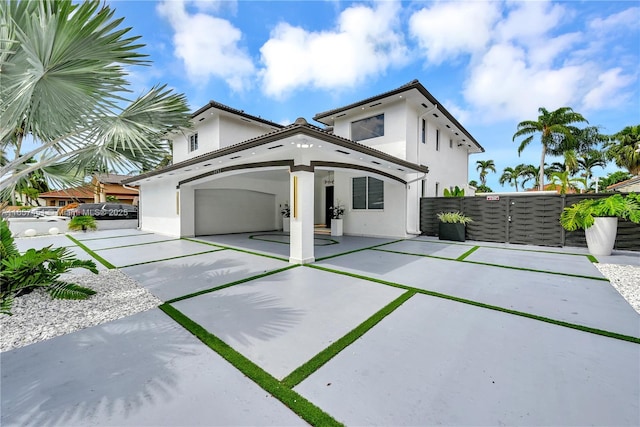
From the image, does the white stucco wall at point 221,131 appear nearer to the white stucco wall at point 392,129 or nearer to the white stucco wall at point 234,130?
the white stucco wall at point 234,130

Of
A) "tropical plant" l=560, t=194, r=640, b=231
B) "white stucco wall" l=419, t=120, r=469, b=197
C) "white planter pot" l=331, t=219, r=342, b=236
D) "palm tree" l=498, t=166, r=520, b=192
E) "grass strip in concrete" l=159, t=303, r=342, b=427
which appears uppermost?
"palm tree" l=498, t=166, r=520, b=192

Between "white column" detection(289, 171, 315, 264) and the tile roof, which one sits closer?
"white column" detection(289, 171, 315, 264)

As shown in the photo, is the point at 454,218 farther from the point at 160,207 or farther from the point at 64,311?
the point at 160,207

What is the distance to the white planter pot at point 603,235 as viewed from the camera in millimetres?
7078

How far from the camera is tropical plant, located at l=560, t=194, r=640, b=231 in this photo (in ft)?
22.5

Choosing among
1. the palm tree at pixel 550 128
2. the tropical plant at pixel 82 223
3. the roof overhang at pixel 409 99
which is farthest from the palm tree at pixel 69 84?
the palm tree at pixel 550 128

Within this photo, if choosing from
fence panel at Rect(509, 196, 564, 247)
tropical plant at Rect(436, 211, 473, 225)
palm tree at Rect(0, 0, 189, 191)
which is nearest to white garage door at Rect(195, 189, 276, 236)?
palm tree at Rect(0, 0, 189, 191)

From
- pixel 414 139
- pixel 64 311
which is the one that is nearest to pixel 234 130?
pixel 414 139

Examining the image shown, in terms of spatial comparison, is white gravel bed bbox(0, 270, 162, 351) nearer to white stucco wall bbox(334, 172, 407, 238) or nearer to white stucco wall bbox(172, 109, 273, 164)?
white stucco wall bbox(334, 172, 407, 238)

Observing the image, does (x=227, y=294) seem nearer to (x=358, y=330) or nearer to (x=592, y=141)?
(x=358, y=330)

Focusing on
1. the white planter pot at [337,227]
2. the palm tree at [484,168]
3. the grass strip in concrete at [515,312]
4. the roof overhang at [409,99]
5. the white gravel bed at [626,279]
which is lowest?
the grass strip in concrete at [515,312]

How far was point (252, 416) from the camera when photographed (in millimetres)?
1771

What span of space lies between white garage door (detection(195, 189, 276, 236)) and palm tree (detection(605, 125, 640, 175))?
32.8 m

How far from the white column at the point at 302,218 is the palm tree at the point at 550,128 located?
2326 centimetres
